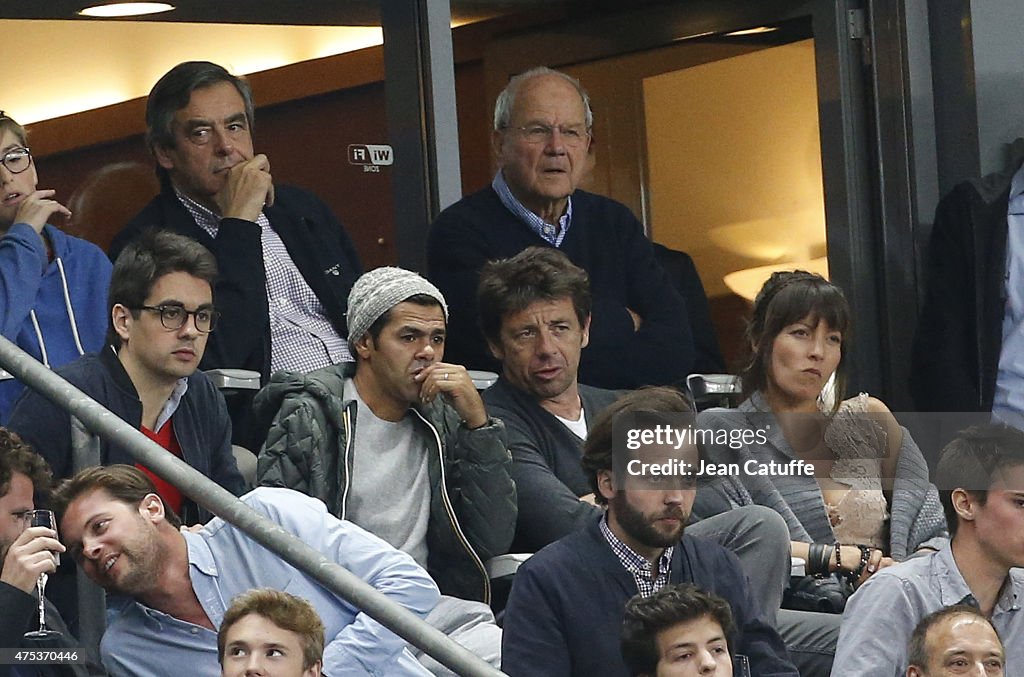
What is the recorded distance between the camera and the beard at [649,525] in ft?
13.5

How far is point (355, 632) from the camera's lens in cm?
402

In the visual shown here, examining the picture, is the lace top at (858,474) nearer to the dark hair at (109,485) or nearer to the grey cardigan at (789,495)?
the grey cardigan at (789,495)

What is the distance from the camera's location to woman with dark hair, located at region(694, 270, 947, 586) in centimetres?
486

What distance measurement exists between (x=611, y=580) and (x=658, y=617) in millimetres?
244

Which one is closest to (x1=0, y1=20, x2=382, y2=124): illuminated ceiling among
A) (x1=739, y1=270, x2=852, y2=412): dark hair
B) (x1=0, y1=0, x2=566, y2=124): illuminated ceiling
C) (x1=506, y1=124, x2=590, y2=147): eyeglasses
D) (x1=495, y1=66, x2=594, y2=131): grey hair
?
(x1=0, y1=0, x2=566, y2=124): illuminated ceiling

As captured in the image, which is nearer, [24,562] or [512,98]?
[24,562]

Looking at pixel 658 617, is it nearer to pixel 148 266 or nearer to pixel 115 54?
pixel 148 266

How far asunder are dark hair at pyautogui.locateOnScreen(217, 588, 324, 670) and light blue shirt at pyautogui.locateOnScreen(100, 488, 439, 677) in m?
0.10

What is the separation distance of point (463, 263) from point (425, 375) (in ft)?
2.57

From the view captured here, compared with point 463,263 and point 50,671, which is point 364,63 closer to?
point 463,263

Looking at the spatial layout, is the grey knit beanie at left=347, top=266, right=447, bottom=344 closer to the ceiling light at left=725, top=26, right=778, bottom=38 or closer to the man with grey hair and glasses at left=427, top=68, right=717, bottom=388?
the man with grey hair and glasses at left=427, top=68, right=717, bottom=388

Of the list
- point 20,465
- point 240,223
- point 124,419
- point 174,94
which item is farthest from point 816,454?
point 20,465

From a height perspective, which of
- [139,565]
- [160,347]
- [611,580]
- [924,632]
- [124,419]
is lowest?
[924,632]

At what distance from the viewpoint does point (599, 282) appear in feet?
18.1
